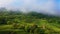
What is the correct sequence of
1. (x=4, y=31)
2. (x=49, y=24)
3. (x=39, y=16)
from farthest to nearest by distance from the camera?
(x=39, y=16) < (x=49, y=24) < (x=4, y=31)

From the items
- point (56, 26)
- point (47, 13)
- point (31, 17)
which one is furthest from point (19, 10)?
point (56, 26)

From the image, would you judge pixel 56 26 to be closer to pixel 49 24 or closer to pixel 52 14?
pixel 49 24

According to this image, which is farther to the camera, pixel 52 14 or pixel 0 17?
pixel 52 14

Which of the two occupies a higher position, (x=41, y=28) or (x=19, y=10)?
(x=19, y=10)

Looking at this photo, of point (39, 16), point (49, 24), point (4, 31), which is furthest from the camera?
point (39, 16)

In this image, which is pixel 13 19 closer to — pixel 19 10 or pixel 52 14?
pixel 19 10

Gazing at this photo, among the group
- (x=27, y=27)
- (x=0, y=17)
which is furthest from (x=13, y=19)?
(x=27, y=27)
